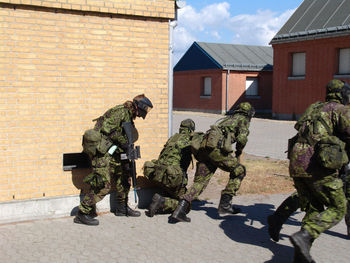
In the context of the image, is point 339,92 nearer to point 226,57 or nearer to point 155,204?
point 155,204

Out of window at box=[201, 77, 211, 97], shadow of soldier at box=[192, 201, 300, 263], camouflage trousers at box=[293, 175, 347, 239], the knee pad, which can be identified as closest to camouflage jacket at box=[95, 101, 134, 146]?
the knee pad

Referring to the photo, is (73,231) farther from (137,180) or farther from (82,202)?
(137,180)

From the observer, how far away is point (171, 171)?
5.98 meters

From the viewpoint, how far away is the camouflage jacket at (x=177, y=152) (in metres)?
6.16

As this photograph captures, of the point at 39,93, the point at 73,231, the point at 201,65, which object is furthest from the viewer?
the point at 201,65

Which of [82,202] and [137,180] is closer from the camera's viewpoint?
[82,202]

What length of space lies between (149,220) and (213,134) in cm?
150

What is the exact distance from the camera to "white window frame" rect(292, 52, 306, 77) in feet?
75.6

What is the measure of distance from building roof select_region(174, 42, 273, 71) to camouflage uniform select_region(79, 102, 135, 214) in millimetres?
23220

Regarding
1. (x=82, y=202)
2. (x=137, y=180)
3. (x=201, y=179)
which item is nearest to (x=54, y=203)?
(x=82, y=202)

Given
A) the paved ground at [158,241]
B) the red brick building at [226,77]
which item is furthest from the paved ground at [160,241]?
the red brick building at [226,77]

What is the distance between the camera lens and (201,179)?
19.7 ft

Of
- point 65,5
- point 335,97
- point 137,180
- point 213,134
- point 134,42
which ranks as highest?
point 65,5

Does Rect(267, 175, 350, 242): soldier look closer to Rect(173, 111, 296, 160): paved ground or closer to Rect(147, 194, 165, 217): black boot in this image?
Rect(147, 194, 165, 217): black boot
